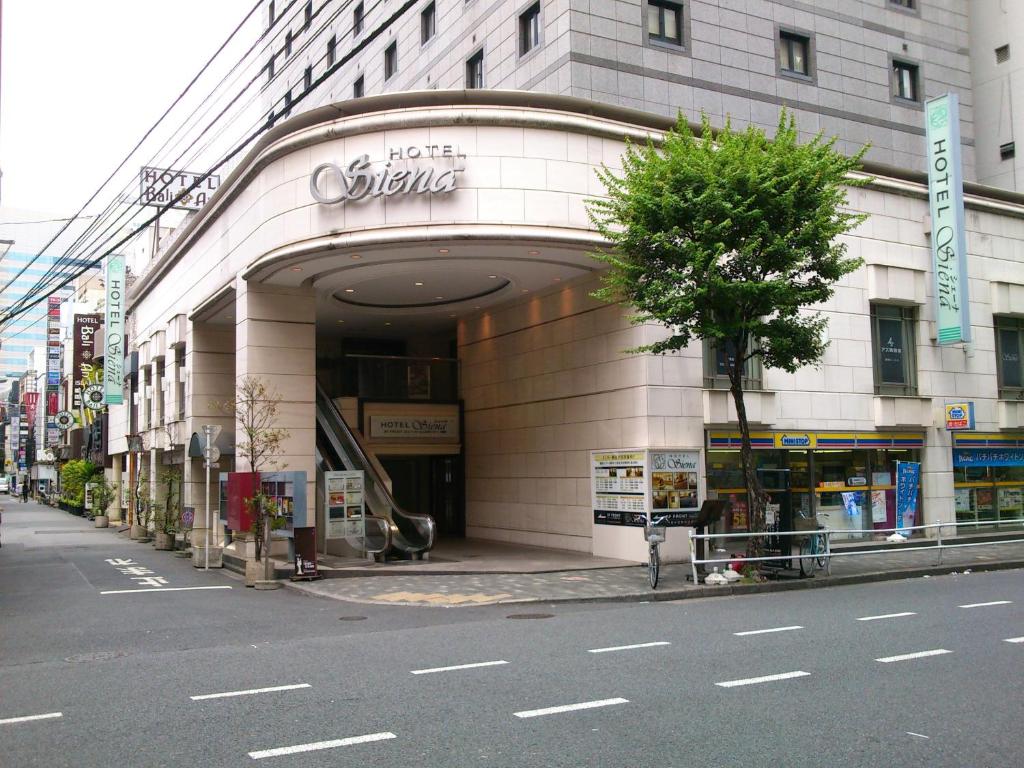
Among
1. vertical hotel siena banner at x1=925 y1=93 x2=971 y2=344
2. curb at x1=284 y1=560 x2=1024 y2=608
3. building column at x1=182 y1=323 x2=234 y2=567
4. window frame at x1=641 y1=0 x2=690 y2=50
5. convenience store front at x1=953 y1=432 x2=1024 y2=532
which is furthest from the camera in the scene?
building column at x1=182 y1=323 x2=234 y2=567

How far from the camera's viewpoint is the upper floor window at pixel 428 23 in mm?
31156

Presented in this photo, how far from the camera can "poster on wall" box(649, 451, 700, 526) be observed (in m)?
19.1

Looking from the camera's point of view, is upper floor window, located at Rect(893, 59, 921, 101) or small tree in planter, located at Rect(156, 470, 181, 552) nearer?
small tree in planter, located at Rect(156, 470, 181, 552)

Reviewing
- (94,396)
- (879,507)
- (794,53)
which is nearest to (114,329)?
(94,396)

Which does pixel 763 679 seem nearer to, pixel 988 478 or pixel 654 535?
pixel 654 535

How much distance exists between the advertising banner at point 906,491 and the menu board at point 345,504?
44.7 feet

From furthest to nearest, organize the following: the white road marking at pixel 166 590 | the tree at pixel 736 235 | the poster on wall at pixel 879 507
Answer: the poster on wall at pixel 879 507
the white road marking at pixel 166 590
the tree at pixel 736 235

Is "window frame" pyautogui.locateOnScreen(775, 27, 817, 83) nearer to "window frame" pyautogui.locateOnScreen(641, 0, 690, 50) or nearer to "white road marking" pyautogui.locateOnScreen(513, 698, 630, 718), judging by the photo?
"window frame" pyautogui.locateOnScreen(641, 0, 690, 50)

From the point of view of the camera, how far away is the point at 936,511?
23922 mm

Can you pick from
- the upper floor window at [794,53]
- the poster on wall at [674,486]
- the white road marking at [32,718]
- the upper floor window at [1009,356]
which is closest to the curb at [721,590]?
the poster on wall at [674,486]

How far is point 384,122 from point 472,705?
1363 cm

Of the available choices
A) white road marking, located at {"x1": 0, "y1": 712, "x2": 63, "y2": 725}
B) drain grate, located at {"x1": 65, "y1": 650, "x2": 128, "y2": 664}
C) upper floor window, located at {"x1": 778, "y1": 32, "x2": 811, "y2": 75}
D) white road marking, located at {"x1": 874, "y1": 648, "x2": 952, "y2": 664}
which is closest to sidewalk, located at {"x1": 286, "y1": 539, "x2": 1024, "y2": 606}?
drain grate, located at {"x1": 65, "y1": 650, "x2": 128, "y2": 664}

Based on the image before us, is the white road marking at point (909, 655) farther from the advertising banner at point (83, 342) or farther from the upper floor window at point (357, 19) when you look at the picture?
the advertising banner at point (83, 342)

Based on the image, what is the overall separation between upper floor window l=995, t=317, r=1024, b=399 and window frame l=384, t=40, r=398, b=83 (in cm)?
2226
